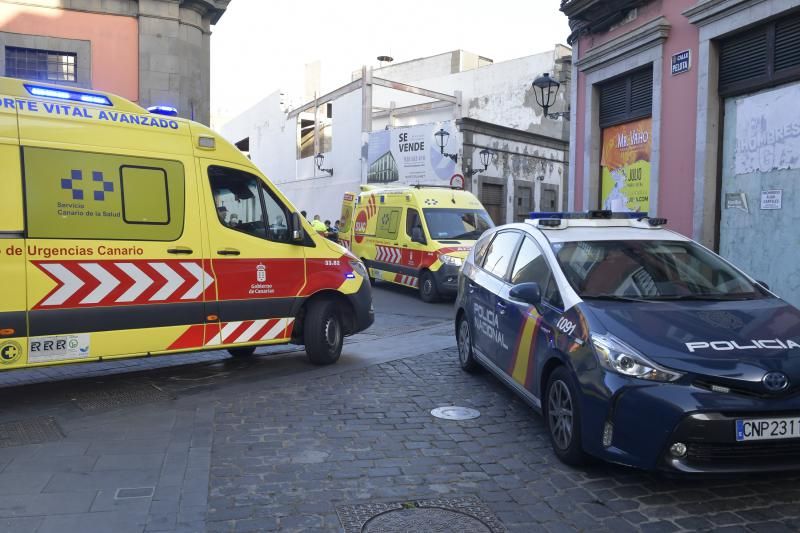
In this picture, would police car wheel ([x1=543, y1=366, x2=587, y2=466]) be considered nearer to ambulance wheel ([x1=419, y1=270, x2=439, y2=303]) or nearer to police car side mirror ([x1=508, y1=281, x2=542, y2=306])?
police car side mirror ([x1=508, y1=281, x2=542, y2=306])

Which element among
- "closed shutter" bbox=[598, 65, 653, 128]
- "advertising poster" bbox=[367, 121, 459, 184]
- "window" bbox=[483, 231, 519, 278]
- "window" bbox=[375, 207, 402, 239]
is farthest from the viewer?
"advertising poster" bbox=[367, 121, 459, 184]

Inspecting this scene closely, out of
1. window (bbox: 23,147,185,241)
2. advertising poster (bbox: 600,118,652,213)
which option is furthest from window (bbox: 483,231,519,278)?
advertising poster (bbox: 600,118,652,213)

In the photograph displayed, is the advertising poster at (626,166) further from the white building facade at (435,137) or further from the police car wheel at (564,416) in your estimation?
the white building facade at (435,137)

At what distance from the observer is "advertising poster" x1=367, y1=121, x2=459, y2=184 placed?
26047mm

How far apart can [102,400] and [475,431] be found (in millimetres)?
3376

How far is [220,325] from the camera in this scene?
22.5 feet

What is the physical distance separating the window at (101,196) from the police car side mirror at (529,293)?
3287 millimetres

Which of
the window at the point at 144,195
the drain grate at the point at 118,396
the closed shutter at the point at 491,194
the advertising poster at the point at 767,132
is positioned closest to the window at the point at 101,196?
the window at the point at 144,195

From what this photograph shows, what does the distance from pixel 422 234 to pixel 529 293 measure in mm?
8968

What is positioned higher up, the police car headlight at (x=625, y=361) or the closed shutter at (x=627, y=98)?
the closed shutter at (x=627, y=98)

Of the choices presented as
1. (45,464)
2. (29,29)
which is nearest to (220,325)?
(45,464)

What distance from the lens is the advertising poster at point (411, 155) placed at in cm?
2605

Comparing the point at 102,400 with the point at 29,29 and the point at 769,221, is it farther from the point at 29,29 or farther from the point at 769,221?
the point at 29,29

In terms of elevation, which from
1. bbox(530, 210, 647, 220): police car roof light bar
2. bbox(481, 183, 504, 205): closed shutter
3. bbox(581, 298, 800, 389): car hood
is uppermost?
bbox(481, 183, 504, 205): closed shutter
